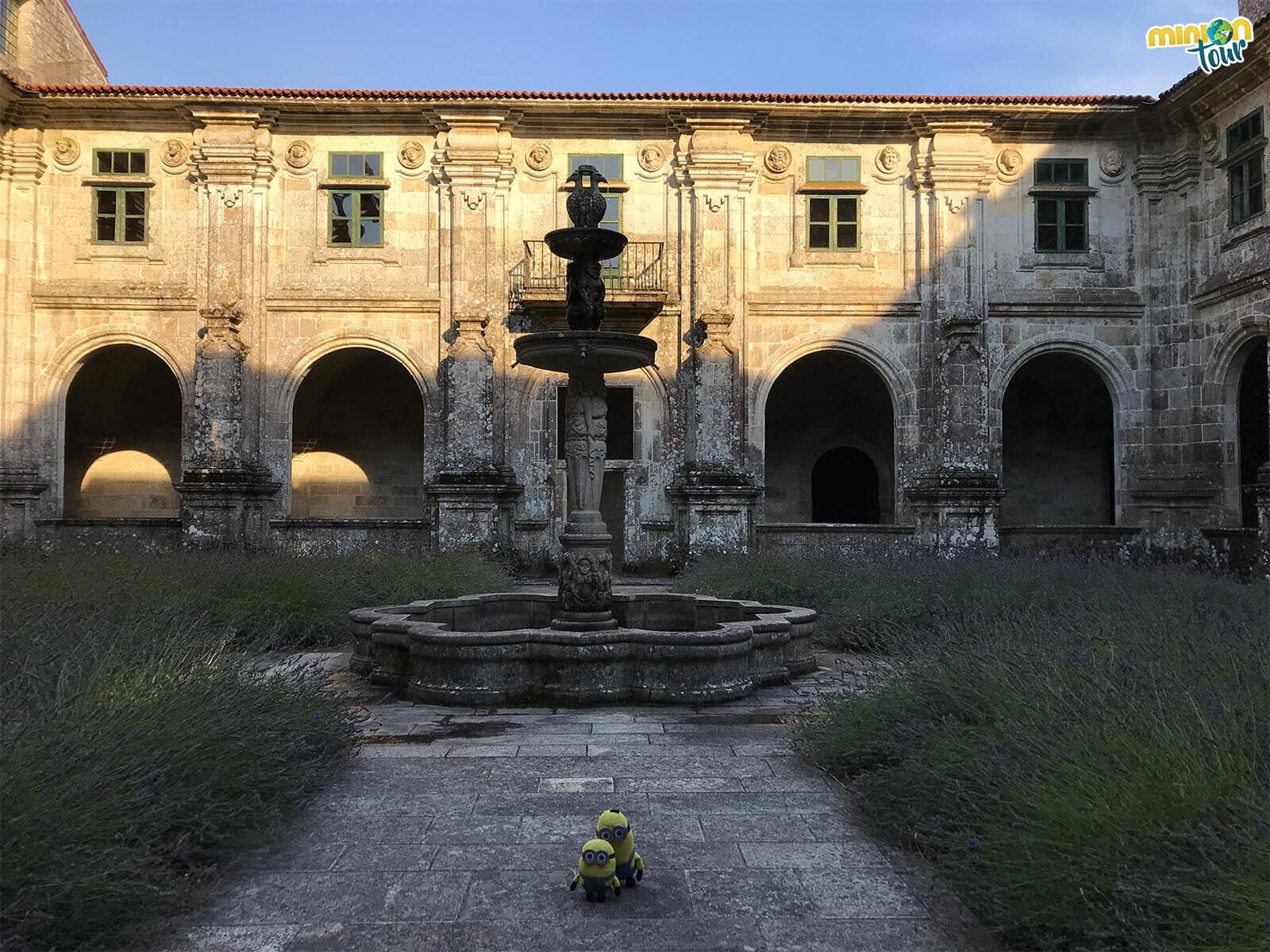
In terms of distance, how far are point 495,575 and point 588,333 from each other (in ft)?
19.2

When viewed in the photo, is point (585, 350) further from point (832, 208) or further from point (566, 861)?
point (832, 208)

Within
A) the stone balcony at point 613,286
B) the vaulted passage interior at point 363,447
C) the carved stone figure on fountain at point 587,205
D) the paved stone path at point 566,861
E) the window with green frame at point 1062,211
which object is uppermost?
the window with green frame at point 1062,211

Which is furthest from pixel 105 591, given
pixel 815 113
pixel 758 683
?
pixel 815 113

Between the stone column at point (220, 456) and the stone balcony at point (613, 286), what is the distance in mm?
4765

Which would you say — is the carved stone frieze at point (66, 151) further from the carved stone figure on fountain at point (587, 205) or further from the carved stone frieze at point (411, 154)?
the carved stone figure on fountain at point (587, 205)

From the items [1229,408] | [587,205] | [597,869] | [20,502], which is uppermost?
[587,205]

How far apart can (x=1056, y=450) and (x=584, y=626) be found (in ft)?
51.7

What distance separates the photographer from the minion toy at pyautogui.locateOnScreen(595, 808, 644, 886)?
11.2ft

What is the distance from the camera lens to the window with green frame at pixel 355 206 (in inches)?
656

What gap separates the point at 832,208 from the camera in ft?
55.2

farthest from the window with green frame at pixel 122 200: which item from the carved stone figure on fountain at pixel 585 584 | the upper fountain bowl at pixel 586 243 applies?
the carved stone figure on fountain at pixel 585 584

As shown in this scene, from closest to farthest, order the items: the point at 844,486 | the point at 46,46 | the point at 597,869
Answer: the point at 597,869 → the point at 46,46 → the point at 844,486

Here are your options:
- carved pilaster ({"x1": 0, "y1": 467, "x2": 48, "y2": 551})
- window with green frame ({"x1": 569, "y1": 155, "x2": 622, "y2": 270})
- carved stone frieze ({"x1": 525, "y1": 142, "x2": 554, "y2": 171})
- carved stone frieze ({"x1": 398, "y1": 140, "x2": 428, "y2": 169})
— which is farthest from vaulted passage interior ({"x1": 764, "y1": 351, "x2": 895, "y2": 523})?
carved pilaster ({"x1": 0, "y1": 467, "x2": 48, "y2": 551})

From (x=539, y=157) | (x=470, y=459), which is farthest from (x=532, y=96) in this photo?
(x=470, y=459)
